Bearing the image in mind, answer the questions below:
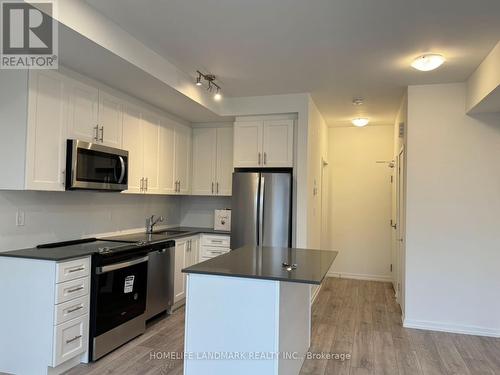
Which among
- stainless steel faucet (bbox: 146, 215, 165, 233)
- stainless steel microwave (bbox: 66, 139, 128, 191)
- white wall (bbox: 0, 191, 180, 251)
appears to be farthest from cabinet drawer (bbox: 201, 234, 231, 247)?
stainless steel microwave (bbox: 66, 139, 128, 191)

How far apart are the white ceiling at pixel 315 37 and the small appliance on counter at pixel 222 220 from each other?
6.21 feet

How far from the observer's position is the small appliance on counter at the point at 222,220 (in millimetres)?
5082

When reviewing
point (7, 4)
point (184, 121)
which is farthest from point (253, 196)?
point (7, 4)

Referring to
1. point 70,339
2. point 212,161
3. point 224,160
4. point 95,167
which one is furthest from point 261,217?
point 70,339

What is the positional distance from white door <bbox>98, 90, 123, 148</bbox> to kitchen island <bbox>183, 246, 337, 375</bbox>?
1.88 m

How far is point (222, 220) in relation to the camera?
512 cm

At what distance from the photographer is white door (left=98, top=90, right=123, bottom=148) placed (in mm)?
3443

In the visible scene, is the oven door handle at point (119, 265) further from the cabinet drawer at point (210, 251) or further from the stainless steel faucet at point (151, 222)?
the cabinet drawer at point (210, 251)

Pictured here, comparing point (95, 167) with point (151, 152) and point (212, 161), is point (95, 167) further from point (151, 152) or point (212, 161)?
point (212, 161)

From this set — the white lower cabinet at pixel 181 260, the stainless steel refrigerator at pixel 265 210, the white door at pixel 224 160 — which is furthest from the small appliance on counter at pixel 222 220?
the stainless steel refrigerator at pixel 265 210

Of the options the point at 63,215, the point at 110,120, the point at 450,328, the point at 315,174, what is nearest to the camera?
the point at 63,215

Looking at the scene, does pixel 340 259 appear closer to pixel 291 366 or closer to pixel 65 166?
pixel 291 366

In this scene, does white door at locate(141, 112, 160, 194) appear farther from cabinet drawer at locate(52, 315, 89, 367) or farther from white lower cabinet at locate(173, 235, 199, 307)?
cabinet drawer at locate(52, 315, 89, 367)

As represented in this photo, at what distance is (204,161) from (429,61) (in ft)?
10.5
